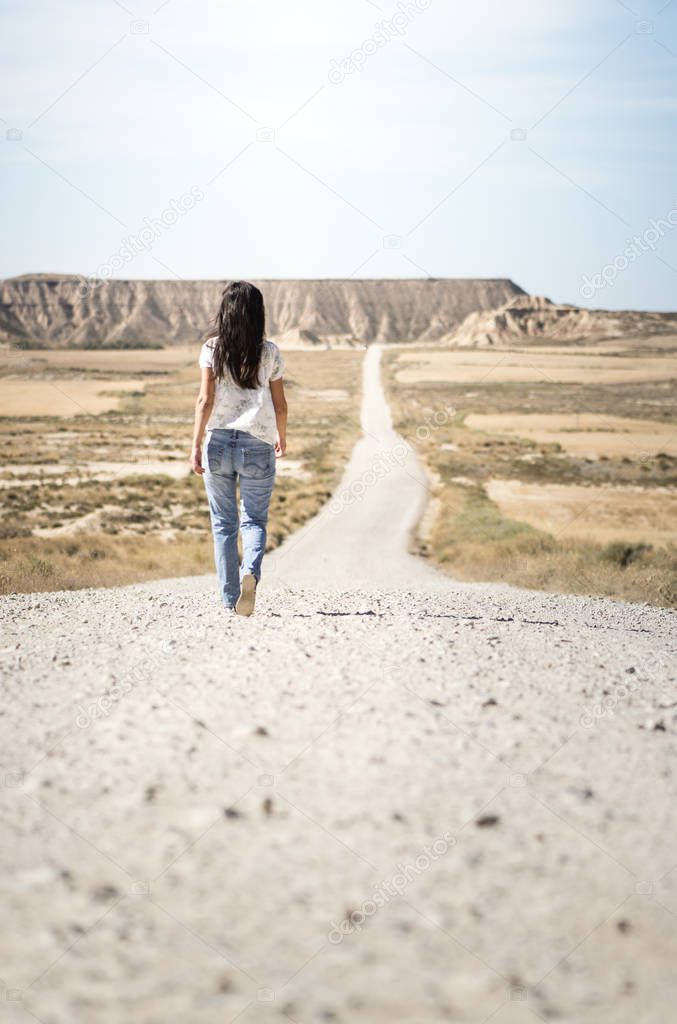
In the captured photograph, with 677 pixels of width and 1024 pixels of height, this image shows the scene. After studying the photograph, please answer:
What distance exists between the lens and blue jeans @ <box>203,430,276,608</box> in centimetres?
621

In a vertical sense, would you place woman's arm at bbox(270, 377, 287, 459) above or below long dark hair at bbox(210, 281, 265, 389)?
below

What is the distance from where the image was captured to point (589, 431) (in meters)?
55.8

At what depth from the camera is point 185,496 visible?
104ft

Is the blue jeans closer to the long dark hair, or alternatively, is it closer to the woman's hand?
the woman's hand

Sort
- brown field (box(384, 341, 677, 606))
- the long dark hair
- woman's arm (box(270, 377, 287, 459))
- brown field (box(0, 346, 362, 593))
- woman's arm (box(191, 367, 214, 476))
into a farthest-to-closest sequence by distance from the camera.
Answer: brown field (box(0, 346, 362, 593)) → brown field (box(384, 341, 677, 606)) → woman's arm (box(270, 377, 287, 459)) → woman's arm (box(191, 367, 214, 476)) → the long dark hair

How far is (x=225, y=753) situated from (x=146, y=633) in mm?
2431

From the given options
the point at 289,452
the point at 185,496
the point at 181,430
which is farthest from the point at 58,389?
the point at 185,496

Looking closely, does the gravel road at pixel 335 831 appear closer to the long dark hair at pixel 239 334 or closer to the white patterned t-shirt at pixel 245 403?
the white patterned t-shirt at pixel 245 403

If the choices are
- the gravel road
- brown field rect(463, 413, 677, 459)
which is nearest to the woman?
the gravel road

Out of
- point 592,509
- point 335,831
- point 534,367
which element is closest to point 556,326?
point 534,367

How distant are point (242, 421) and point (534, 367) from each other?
392 feet

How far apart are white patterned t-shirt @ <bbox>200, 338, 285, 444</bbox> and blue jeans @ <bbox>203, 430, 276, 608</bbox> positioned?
0.08 metres

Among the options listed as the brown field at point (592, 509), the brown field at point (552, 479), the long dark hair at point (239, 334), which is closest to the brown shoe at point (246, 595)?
the long dark hair at point (239, 334)

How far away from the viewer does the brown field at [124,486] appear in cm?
1759
